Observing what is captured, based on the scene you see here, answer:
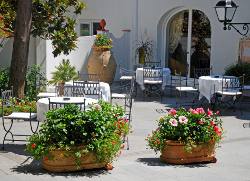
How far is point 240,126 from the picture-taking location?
399 inches

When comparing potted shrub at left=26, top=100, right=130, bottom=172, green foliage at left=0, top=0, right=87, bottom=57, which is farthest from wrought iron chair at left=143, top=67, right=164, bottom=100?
potted shrub at left=26, top=100, right=130, bottom=172

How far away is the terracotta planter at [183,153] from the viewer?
21.8ft

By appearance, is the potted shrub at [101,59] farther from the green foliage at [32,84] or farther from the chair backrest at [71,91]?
the chair backrest at [71,91]

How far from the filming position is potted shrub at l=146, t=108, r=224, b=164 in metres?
6.59

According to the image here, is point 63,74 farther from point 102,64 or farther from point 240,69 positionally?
point 240,69

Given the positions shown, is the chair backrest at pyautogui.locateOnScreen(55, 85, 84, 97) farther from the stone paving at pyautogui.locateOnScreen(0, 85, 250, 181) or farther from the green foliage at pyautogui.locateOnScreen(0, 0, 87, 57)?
the green foliage at pyautogui.locateOnScreen(0, 0, 87, 57)

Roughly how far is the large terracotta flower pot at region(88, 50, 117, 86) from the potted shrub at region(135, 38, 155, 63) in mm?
1754

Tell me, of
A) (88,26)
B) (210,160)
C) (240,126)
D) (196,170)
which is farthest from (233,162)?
(88,26)

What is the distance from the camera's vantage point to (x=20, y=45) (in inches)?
444

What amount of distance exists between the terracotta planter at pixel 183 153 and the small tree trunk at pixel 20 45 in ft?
19.5

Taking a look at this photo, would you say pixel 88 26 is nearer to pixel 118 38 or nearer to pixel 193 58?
pixel 118 38

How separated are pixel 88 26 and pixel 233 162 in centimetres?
1485

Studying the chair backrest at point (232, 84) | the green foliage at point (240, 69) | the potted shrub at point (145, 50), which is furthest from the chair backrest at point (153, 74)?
the potted shrub at point (145, 50)

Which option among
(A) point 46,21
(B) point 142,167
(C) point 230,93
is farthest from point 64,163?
(A) point 46,21
